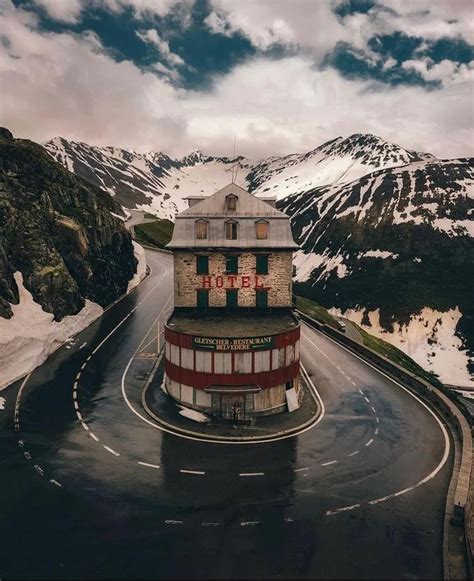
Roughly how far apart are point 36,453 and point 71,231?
3585 centimetres

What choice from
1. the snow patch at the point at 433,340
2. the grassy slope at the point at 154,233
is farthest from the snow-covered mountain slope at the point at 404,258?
the grassy slope at the point at 154,233

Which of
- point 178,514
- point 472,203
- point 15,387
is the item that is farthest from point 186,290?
point 472,203

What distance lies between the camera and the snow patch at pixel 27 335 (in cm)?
3706

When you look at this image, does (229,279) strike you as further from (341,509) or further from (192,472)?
(341,509)

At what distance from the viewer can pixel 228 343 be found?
3048cm

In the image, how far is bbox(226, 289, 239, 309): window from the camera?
39.7 meters

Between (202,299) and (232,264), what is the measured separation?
441 centimetres

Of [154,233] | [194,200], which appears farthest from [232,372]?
[154,233]

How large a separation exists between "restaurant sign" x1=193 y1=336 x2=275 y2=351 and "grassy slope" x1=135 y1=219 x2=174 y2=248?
8803 centimetres

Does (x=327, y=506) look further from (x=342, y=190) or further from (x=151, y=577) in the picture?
(x=342, y=190)

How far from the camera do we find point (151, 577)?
54.5 feet

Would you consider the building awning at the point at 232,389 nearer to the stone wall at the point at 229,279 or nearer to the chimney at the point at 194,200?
the stone wall at the point at 229,279

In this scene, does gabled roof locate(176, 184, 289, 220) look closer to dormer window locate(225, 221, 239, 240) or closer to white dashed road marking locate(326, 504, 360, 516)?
dormer window locate(225, 221, 239, 240)

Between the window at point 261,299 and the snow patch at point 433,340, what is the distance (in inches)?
2202
